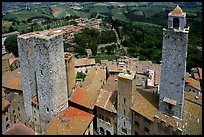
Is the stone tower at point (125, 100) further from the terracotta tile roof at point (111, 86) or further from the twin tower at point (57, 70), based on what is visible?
the terracotta tile roof at point (111, 86)

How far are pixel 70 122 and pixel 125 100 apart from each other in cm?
672

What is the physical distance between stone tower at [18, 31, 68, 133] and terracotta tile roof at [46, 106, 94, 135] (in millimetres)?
1292

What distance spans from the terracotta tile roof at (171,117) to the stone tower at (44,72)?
29.7ft

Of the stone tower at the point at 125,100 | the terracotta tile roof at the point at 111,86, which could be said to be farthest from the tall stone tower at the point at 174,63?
the terracotta tile roof at the point at 111,86

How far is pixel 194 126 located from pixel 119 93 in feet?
28.1

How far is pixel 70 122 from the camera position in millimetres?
30078

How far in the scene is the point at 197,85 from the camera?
46.5 metres

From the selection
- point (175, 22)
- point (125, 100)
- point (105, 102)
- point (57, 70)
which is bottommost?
point (105, 102)

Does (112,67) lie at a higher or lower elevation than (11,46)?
lower

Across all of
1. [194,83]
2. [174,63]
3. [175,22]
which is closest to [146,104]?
[174,63]

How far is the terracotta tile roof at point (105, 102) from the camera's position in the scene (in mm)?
31778

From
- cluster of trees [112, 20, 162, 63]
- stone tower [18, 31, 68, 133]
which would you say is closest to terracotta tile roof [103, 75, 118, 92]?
stone tower [18, 31, 68, 133]

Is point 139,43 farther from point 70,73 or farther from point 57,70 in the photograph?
point 57,70

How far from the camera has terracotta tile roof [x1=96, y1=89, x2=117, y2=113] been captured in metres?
31.8
